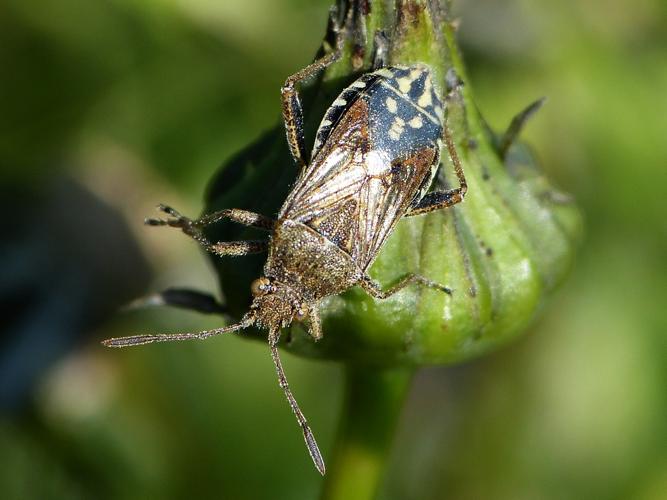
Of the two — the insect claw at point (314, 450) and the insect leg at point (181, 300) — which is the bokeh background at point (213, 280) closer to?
the insect claw at point (314, 450)

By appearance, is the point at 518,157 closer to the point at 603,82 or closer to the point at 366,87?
the point at 366,87

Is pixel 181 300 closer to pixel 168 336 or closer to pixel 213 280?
pixel 168 336

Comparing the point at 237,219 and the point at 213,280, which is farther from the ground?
the point at 237,219

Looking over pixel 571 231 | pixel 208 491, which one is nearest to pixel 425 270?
pixel 571 231

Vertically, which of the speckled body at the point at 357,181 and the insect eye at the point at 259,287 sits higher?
the speckled body at the point at 357,181

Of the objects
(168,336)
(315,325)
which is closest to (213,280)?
(168,336)

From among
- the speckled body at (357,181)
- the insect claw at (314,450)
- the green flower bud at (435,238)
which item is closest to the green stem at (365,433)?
the insect claw at (314,450)

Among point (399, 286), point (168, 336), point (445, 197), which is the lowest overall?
point (168, 336)
